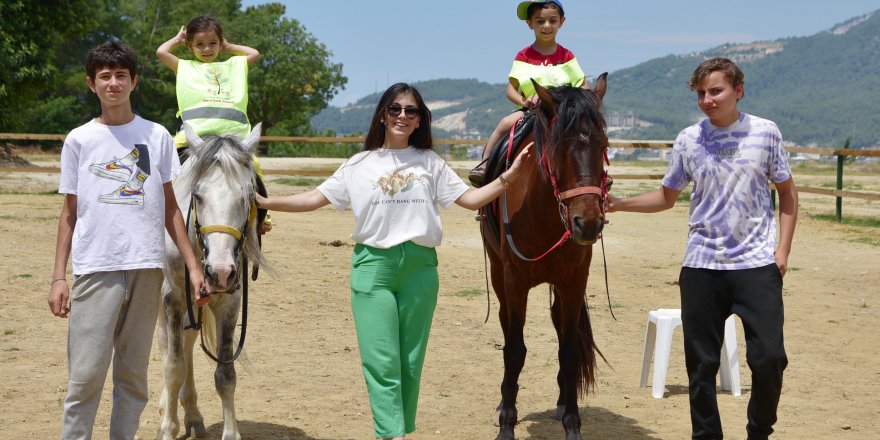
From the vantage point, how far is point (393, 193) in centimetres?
412

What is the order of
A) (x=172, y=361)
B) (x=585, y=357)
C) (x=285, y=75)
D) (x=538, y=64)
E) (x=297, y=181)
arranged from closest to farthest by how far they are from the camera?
(x=172, y=361) < (x=585, y=357) < (x=538, y=64) < (x=297, y=181) < (x=285, y=75)

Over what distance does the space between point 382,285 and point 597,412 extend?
Result: 261cm

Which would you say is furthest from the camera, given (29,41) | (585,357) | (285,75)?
(285,75)

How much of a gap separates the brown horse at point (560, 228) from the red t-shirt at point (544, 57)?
95 cm

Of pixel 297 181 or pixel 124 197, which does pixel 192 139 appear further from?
pixel 297 181

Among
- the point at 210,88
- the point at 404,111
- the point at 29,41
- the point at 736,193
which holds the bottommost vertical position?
the point at 736,193

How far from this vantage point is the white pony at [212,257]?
169 inches

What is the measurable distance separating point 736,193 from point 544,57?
2.47m

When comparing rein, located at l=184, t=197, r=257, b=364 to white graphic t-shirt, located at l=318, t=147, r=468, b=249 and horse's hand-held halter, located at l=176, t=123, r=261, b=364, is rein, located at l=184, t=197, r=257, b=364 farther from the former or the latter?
white graphic t-shirt, located at l=318, t=147, r=468, b=249

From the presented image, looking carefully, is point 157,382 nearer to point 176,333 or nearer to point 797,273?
point 176,333

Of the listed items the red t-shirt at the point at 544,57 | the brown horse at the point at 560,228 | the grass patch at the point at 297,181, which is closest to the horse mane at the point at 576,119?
the brown horse at the point at 560,228

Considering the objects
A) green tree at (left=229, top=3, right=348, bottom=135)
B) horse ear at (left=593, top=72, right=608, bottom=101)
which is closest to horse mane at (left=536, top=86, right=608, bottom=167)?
horse ear at (left=593, top=72, right=608, bottom=101)

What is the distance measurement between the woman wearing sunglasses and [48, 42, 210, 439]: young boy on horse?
29.2 inches

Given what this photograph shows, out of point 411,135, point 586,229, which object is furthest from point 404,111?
point 586,229
